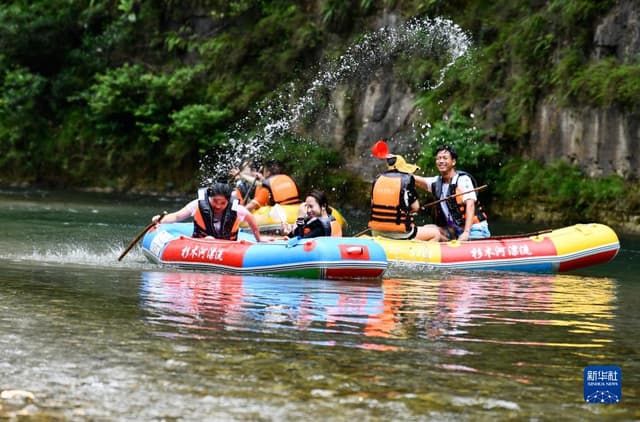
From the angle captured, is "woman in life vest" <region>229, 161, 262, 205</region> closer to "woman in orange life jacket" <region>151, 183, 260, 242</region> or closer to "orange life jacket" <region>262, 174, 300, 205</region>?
"orange life jacket" <region>262, 174, 300, 205</region>

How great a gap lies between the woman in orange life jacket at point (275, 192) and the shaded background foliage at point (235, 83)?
185 inches

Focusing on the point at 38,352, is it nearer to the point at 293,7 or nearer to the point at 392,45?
the point at 392,45

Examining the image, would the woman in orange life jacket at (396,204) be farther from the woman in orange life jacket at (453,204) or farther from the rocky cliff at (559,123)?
the rocky cliff at (559,123)

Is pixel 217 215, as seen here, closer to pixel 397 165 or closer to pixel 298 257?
pixel 298 257

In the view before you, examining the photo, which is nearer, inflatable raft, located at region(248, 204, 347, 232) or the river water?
the river water

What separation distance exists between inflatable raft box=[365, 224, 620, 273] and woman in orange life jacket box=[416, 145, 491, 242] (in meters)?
0.48

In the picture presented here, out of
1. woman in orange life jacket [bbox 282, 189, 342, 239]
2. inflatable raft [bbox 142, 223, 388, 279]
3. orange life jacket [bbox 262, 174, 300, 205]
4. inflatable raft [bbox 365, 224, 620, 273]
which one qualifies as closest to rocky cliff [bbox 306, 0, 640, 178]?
orange life jacket [bbox 262, 174, 300, 205]

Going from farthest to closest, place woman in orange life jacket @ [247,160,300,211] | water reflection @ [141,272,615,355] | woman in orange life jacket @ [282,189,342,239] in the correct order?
woman in orange life jacket @ [247,160,300,211], woman in orange life jacket @ [282,189,342,239], water reflection @ [141,272,615,355]

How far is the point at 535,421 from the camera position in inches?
209

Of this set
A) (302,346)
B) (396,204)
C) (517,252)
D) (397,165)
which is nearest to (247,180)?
(397,165)

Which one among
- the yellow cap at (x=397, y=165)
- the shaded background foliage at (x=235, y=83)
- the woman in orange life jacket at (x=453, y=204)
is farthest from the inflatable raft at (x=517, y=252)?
the shaded background foliage at (x=235, y=83)

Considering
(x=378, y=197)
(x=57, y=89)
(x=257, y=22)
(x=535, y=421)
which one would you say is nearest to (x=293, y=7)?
(x=257, y=22)

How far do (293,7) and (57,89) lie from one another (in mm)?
7358

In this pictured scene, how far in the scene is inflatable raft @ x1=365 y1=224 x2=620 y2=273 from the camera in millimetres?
12109
